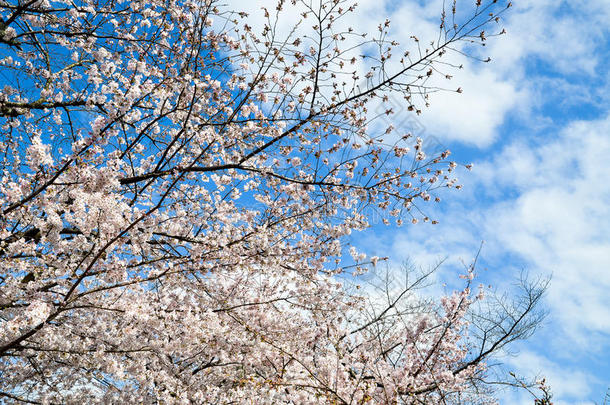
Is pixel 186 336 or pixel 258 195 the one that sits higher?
pixel 258 195

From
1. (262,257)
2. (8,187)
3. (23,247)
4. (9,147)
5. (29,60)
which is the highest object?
(29,60)

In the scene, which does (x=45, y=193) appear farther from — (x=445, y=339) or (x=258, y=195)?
(x=445, y=339)

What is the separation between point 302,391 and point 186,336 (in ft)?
6.46

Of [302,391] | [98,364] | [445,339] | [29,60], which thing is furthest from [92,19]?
[445,339]

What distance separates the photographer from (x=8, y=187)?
190 inches

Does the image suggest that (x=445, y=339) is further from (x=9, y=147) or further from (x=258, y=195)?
(x=9, y=147)

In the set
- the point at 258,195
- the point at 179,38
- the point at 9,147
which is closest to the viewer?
the point at 179,38

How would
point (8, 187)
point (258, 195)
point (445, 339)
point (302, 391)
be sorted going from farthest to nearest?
1. point (445, 339)
2. point (258, 195)
3. point (302, 391)
4. point (8, 187)

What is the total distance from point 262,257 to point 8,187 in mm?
3901

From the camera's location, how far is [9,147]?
7035 millimetres

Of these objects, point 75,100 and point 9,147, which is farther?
point 9,147

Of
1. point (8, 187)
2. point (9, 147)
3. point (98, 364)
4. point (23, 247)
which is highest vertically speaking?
point (9, 147)

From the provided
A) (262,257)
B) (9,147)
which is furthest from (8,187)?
(262,257)

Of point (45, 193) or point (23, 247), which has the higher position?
point (45, 193)
